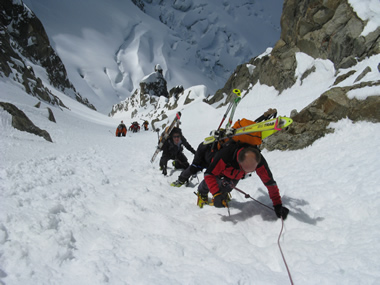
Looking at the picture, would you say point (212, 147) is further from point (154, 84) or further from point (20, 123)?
point (154, 84)

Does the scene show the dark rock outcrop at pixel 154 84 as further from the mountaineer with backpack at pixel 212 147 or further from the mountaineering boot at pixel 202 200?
the mountaineering boot at pixel 202 200

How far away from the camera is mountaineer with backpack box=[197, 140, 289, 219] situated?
2.89 metres

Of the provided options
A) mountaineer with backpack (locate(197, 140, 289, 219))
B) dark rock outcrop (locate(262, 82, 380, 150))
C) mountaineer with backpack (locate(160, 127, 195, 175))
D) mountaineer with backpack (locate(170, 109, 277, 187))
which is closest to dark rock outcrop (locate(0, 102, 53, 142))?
mountaineer with backpack (locate(160, 127, 195, 175))

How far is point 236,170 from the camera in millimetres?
3381

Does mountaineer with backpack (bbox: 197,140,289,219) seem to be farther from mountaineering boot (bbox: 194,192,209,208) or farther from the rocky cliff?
the rocky cliff

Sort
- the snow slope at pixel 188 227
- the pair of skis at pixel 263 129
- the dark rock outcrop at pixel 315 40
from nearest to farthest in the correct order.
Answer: the snow slope at pixel 188 227 < the pair of skis at pixel 263 129 < the dark rock outcrop at pixel 315 40

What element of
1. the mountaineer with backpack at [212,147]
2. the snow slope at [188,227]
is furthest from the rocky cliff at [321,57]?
the mountaineer with backpack at [212,147]

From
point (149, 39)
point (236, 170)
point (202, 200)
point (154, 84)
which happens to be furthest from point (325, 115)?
point (149, 39)

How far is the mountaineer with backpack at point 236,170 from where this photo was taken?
2.89 m

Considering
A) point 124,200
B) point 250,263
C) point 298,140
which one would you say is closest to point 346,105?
point 298,140

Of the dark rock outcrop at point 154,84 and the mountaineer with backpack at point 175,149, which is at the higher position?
the dark rock outcrop at point 154,84

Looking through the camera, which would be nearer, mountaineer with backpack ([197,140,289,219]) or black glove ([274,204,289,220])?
mountaineer with backpack ([197,140,289,219])

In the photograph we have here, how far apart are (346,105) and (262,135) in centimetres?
350

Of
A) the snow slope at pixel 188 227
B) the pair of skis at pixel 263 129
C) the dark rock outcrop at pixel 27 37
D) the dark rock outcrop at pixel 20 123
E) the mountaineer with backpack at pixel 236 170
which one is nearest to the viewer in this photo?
the snow slope at pixel 188 227
